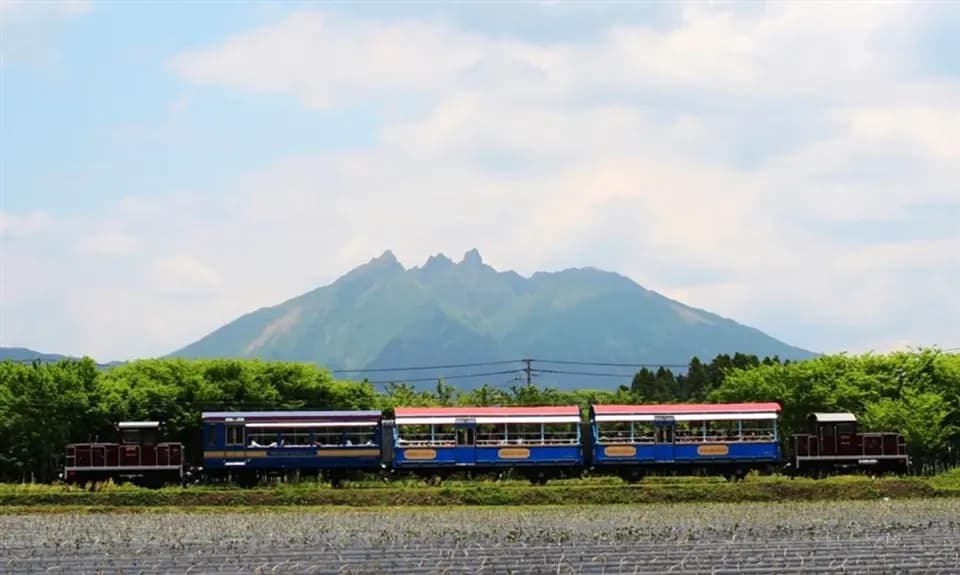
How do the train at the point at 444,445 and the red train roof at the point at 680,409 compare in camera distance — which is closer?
the train at the point at 444,445

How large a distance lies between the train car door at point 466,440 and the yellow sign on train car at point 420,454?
0.92 meters

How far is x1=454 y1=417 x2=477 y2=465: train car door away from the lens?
52.0 meters

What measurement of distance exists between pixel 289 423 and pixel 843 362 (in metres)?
35.2

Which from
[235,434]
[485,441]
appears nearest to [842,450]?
[485,441]

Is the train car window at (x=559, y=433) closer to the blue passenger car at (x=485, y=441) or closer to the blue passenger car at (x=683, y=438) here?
the blue passenger car at (x=485, y=441)

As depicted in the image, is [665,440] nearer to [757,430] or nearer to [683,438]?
[683,438]

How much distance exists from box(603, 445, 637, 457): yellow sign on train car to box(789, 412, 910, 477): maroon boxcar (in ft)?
23.7

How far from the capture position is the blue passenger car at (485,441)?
52062 mm

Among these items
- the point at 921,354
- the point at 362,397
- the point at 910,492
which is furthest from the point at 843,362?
the point at 362,397

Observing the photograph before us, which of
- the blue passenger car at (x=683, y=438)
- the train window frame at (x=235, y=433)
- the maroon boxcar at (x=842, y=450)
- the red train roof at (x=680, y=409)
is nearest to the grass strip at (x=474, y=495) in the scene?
the train window frame at (x=235, y=433)

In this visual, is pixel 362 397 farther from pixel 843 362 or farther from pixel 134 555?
pixel 134 555

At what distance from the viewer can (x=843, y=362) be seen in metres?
73.6

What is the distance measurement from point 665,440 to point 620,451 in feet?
6.02

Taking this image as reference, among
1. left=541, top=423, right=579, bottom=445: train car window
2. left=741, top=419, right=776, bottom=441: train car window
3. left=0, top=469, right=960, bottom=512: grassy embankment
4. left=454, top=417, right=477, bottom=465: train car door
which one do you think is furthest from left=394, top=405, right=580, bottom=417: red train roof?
left=741, top=419, right=776, bottom=441: train car window
